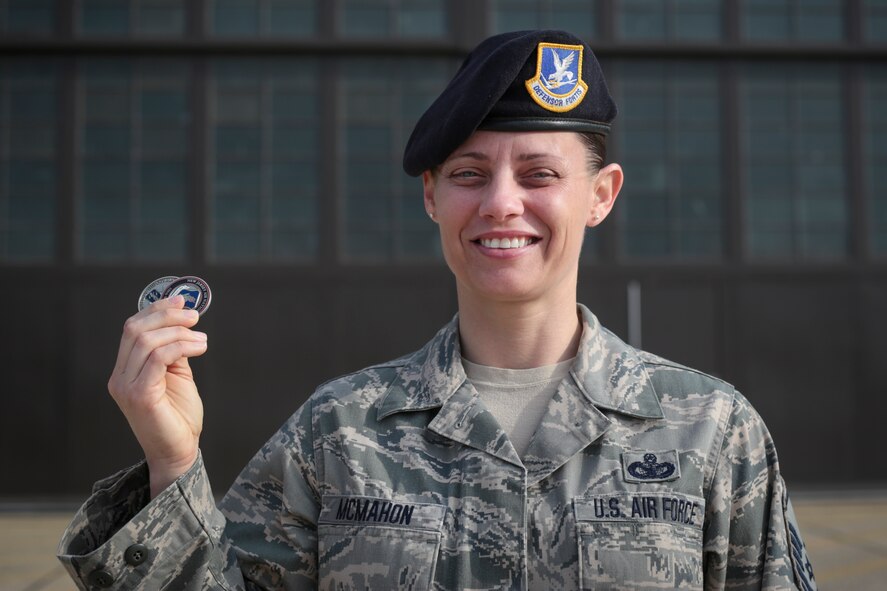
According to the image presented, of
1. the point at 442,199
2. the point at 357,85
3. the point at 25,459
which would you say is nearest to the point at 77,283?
the point at 25,459

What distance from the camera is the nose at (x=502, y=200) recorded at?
184 centimetres

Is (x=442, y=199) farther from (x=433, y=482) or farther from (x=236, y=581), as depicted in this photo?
(x=236, y=581)

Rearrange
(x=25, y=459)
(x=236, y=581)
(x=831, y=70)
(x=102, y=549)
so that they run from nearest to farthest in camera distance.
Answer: (x=102, y=549) → (x=236, y=581) → (x=25, y=459) → (x=831, y=70)

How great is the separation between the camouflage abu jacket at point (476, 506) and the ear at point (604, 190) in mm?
325

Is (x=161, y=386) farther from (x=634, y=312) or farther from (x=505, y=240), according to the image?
(x=634, y=312)

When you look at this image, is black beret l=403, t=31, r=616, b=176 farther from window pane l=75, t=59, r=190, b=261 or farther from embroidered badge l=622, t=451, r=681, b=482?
window pane l=75, t=59, r=190, b=261

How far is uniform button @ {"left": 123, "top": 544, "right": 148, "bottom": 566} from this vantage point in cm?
172

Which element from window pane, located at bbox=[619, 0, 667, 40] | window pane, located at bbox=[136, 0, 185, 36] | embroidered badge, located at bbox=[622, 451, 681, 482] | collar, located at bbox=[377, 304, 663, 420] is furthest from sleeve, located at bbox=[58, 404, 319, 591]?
window pane, located at bbox=[619, 0, 667, 40]

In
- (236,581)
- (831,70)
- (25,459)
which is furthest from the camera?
(831,70)

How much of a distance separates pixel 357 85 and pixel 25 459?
5364mm

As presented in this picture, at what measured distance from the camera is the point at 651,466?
6.19 feet

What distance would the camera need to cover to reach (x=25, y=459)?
9930 mm

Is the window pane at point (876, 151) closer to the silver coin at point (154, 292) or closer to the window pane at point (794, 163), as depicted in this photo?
the window pane at point (794, 163)

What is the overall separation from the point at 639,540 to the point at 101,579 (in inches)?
39.9
